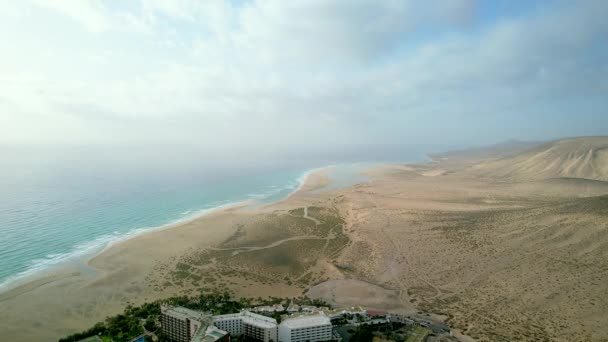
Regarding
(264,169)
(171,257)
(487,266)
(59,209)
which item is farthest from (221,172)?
(487,266)

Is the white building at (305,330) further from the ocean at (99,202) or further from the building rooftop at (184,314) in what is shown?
the ocean at (99,202)

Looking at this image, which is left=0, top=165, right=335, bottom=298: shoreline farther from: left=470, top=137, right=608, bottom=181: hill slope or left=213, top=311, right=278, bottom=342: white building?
left=470, top=137, right=608, bottom=181: hill slope

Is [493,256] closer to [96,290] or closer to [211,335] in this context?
[211,335]

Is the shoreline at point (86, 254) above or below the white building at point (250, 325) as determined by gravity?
above

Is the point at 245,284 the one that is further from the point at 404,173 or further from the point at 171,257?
the point at 404,173

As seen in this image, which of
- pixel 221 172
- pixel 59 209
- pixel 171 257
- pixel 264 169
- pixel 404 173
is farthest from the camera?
pixel 264 169

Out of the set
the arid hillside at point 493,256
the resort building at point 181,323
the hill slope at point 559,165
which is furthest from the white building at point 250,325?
the hill slope at point 559,165
